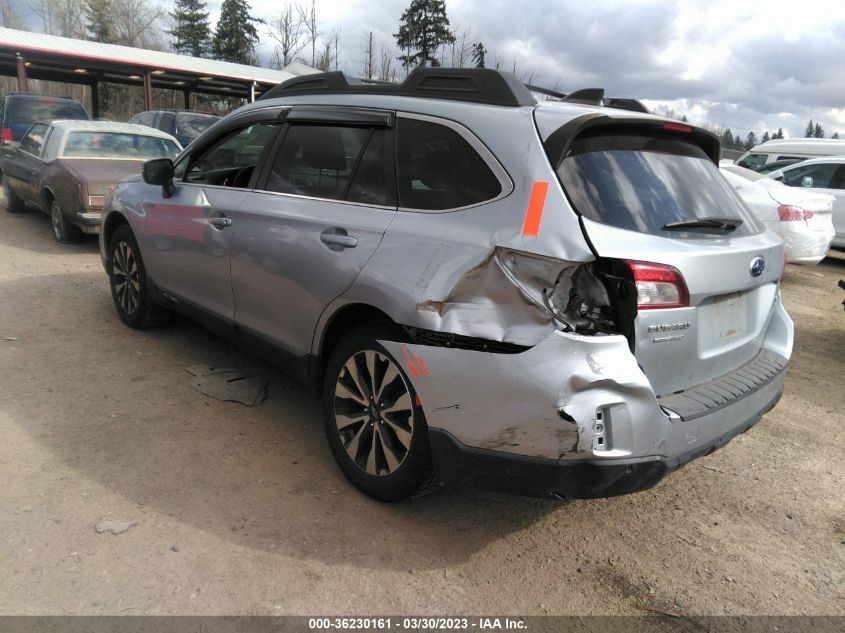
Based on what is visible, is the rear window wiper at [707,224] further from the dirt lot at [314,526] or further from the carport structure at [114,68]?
the carport structure at [114,68]

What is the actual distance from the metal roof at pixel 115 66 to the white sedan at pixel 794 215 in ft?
50.9

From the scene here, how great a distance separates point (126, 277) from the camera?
5246mm

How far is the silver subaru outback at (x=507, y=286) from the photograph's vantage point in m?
2.36

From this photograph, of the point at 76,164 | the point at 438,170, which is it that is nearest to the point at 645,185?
the point at 438,170

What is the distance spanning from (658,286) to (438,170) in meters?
1.07

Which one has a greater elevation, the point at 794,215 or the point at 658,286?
the point at 658,286

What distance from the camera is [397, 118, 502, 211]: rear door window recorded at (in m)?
2.67

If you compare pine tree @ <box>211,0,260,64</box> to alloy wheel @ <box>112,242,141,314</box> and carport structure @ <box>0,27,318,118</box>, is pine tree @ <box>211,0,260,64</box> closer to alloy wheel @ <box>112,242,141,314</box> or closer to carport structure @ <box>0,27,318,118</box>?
carport structure @ <box>0,27,318,118</box>

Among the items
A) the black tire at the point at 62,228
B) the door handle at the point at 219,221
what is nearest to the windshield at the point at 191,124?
the black tire at the point at 62,228

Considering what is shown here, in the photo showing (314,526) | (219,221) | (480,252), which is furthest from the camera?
(219,221)

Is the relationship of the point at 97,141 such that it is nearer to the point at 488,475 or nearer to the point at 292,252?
the point at 292,252

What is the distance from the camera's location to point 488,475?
2541 millimetres

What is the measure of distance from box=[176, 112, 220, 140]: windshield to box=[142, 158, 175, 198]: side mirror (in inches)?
464

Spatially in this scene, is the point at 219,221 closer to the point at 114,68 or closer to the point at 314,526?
the point at 314,526
